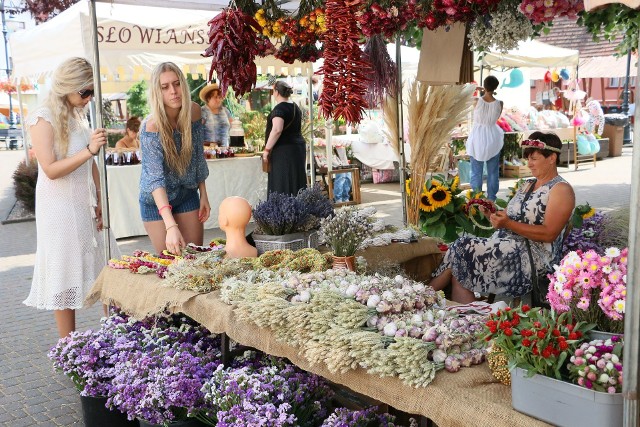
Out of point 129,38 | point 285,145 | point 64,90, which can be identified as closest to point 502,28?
point 64,90

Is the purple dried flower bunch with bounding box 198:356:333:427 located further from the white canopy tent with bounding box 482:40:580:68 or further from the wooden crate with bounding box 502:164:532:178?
the wooden crate with bounding box 502:164:532:178

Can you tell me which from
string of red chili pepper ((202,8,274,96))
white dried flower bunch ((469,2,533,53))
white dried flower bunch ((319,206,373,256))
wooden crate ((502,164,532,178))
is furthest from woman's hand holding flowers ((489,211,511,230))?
wooden crate ((502,164,532,178))

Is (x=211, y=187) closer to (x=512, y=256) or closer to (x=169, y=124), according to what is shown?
(x=169, y=124)

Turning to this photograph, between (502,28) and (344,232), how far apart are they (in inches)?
69.6

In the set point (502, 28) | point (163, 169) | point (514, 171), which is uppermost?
point (502, 28)

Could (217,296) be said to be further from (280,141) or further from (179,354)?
(280,141)

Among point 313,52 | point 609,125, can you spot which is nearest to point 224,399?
point 313,52

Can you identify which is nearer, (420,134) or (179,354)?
(179,354)

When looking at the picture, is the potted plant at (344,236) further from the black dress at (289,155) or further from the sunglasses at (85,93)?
the black dress at (289,155)

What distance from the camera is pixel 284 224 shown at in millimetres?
3473

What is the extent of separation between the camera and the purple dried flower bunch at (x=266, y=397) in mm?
2598

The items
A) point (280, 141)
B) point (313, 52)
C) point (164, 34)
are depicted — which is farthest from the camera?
point (280, 141)

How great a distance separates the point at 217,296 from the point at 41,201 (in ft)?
5.47

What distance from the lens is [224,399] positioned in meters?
2.73
